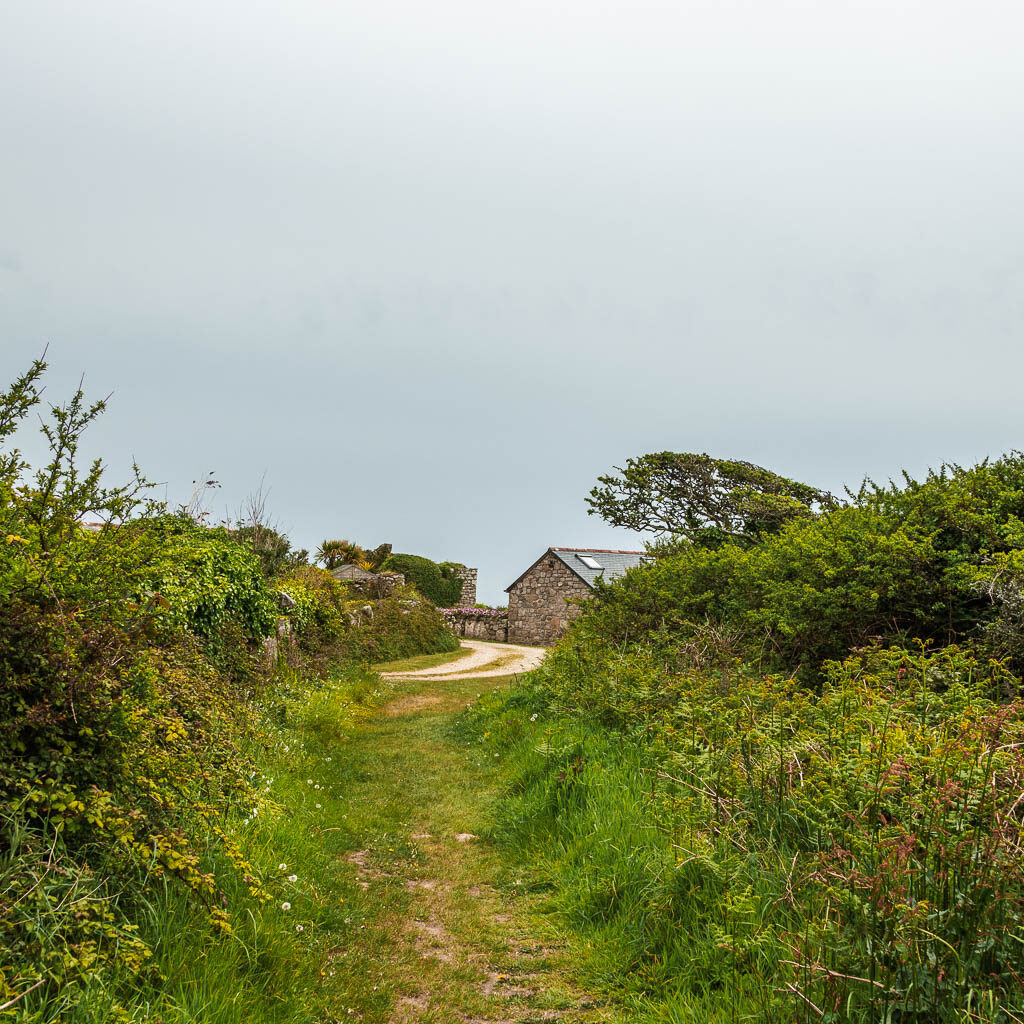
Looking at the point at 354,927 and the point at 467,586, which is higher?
the point at 467,586

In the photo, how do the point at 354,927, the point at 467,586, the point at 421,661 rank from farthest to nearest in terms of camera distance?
the point at 467,586, the point at 421,661, the point at 354,927

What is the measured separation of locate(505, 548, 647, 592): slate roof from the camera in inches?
1292

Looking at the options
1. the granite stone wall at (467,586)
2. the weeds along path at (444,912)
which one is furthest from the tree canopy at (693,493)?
the granite stone wall at (467,586)

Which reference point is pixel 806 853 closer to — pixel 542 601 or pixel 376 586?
pixel 376 586

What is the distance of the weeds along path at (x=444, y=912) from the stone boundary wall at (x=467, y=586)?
36.2 m

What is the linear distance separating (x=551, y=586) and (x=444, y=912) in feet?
97.2

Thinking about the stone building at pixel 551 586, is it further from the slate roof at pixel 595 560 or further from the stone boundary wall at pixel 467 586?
the stone boundary wall at pixel 467 586

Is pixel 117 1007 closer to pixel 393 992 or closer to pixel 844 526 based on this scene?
pixel 393 992

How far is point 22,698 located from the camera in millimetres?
3291

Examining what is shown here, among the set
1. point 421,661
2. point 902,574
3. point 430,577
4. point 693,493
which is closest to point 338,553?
point 430,577

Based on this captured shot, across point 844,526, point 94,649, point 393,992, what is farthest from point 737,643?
point 94,649

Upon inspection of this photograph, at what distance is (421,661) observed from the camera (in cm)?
2306

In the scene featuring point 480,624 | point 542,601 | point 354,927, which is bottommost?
point 354,927

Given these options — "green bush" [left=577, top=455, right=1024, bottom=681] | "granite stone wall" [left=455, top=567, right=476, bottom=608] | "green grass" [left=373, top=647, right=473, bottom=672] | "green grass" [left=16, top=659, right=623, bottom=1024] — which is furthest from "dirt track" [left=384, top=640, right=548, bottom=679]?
"granite stone wall" [left=455, top=567, right=476, bottom=608]
